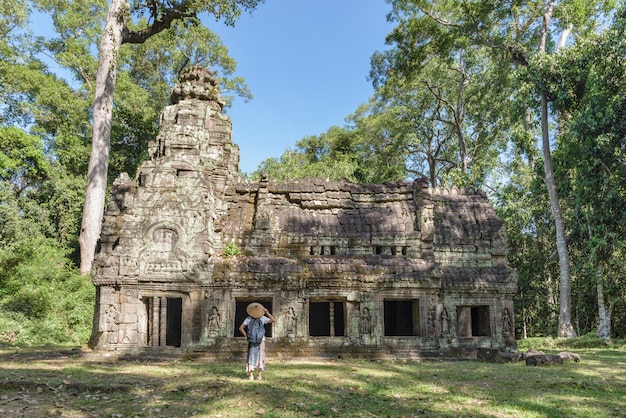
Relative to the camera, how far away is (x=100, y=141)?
1975 cm

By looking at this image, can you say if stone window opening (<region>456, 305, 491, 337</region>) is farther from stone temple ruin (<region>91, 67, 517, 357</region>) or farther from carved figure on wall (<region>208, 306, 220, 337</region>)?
carved figure on wall (<region>208, 306, 220, 337</region>)

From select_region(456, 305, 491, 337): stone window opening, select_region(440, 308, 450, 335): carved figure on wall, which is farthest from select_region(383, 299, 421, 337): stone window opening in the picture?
select_region(440, 308, 450, 335): carved figure on wall

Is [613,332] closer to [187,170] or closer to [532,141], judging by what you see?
Result: [532,141]

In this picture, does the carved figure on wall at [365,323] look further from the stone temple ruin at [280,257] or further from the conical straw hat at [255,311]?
the conical straw hat at [255,311]

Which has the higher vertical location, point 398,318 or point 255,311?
point 255,311

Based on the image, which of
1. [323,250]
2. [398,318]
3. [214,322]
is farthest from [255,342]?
[398,318]

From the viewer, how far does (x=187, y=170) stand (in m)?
13.8

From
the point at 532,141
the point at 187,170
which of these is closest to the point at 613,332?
the point at 532,141

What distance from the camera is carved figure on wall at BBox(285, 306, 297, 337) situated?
12.7 m

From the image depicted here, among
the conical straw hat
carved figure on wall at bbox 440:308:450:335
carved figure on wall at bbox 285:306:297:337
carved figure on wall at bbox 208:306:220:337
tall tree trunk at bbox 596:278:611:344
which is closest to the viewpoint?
the conical straw hat

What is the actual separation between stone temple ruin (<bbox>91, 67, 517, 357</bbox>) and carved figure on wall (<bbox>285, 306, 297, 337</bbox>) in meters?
0.03

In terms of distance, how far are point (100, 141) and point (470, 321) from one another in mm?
17057

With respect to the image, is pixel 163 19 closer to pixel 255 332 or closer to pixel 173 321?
pixel 173 321

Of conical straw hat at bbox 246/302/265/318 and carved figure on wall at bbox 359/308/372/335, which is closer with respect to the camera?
conical straw hat at bbox 246/302/265/318
